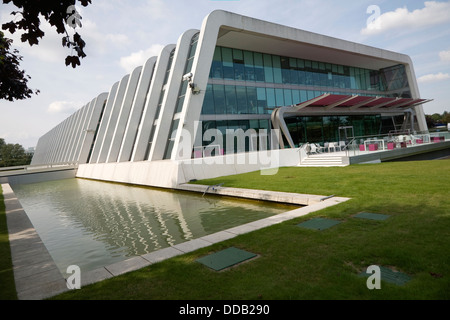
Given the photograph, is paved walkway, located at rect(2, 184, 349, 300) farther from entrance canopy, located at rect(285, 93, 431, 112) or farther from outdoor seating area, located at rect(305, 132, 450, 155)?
entrance canopy, located at rect(285, 93, 431, 112)

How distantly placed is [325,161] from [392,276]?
17221mm

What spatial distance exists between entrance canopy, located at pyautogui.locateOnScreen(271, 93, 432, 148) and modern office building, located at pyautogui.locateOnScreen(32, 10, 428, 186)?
0.37 ft

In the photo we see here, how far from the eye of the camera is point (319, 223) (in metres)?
6.79

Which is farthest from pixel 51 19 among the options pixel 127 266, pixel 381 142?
pixel 381 142

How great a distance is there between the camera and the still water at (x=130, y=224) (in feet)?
23.5

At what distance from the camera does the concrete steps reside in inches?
744

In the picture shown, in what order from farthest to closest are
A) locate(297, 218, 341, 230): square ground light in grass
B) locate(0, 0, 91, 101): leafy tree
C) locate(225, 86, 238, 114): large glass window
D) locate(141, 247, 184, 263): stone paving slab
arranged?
locate(225, 86, 238, 114): large glass window < locate(297, 218, 341, 230): square ground light in grass < locate(141, 247, 184, 263): stone paving slab < locate(0, 0, 91, 101): leafy tree

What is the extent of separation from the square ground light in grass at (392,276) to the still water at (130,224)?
15.0 feet

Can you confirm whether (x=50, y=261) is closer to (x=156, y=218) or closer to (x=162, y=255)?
(x=162, y=255)

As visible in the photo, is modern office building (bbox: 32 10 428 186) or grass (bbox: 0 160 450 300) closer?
grass (bbox: 0 160 450 300)

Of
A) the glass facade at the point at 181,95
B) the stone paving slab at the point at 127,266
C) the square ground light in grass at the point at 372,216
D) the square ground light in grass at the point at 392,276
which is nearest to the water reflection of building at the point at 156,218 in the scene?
the stone paving slab at the point at 127,266

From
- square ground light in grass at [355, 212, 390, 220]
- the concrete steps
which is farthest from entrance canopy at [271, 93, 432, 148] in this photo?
square ground light in grass at [355, 212, 390, 220]

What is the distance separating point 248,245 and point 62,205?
43.9 feet
